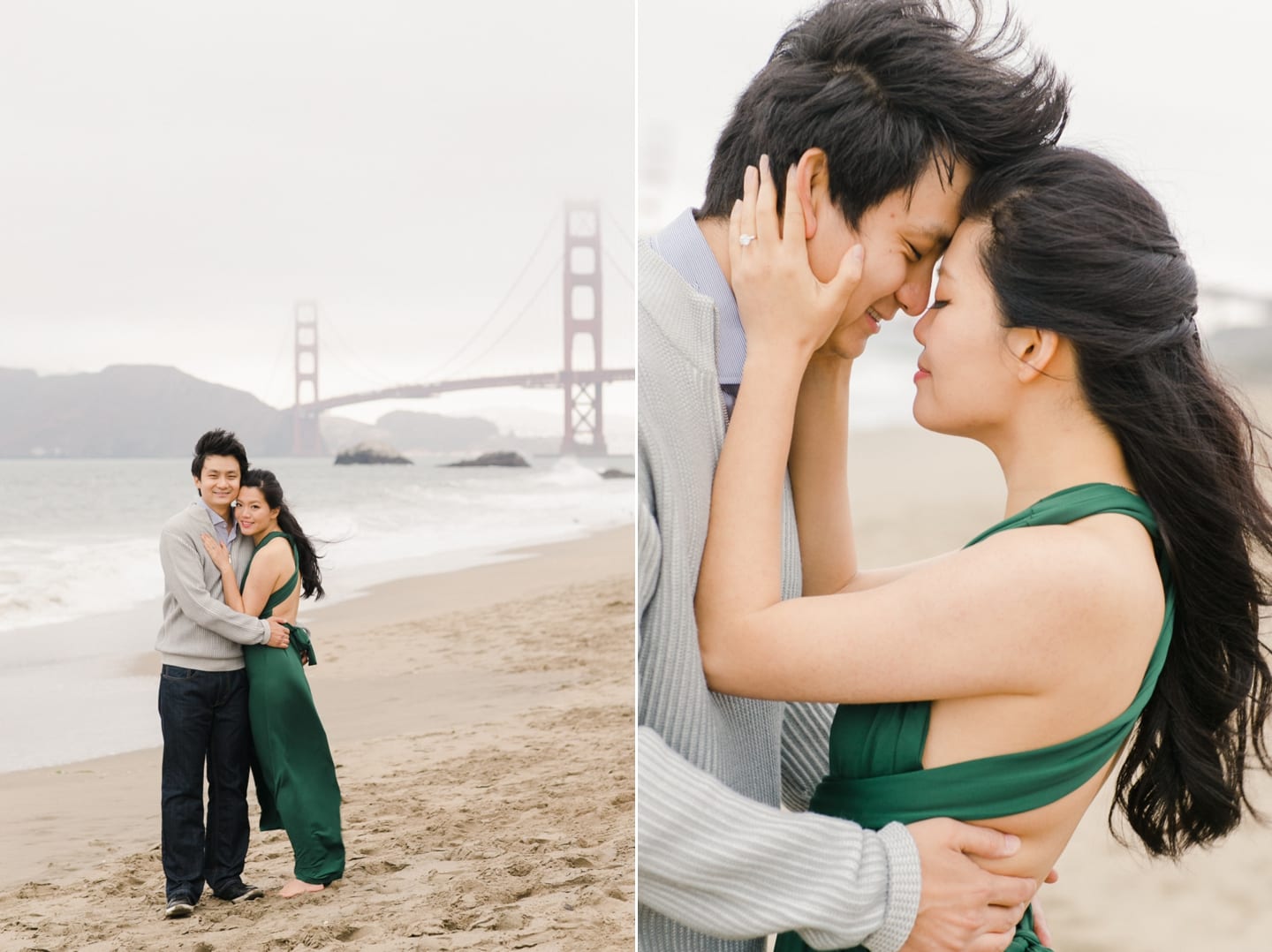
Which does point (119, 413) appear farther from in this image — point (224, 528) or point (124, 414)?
point (224, 528)

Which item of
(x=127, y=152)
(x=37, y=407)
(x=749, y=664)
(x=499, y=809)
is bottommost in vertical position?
(x=499, y=809)

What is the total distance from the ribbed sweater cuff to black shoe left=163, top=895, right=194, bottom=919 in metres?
3.53

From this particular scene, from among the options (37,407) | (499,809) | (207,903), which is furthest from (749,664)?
(37,407)

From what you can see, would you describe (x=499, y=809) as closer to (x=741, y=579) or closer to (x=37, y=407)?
(x=741, y=579)

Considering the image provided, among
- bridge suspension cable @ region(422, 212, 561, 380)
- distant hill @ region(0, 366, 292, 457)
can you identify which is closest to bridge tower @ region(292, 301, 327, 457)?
distant hill @ region(0, 366, 292, 457)

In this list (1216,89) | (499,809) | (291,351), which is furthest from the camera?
(291,351)

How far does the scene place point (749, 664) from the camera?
2.81ft

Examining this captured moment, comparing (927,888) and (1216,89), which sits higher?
(1216,89)

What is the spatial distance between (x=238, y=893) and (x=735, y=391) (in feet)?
11.3

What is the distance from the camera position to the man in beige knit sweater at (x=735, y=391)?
0.83 meters

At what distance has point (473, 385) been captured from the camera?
9500mm

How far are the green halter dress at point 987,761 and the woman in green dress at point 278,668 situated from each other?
2.46 meters

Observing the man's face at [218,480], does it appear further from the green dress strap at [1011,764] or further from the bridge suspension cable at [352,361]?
the bridge suspension cable at [352,361]

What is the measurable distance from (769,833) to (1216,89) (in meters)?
11.0
